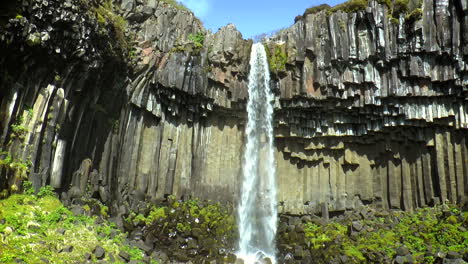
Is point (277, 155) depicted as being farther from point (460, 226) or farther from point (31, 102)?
point (31, 102)

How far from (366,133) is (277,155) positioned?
5.02 m

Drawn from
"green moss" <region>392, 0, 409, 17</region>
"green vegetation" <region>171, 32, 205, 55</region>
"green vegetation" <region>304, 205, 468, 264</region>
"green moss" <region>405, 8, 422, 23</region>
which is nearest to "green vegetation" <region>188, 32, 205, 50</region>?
"green vegetation" <region>171, 32, 205, 55</region>

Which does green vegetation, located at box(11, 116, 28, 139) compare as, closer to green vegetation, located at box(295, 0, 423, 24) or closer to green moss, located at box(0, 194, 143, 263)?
green moss, located at box(0, 194, 143, 263)

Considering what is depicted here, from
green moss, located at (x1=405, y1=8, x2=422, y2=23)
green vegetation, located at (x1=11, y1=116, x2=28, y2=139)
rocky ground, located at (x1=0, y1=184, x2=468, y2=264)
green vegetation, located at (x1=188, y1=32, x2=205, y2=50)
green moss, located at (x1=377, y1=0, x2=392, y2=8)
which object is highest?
green moss, located at (x1=377, y1=0, x2=392, y2=8)

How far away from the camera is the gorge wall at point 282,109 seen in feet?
56.9

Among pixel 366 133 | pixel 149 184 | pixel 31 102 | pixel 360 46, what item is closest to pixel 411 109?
pixel 366 133

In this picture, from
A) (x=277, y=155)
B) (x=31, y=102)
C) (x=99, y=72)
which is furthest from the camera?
(x=277, y=155)

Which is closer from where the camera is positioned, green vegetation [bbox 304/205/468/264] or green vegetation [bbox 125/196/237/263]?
green vegetation [bbox 304/205/468/264]

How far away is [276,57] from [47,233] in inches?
582

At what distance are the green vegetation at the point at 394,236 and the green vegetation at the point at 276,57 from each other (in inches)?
339

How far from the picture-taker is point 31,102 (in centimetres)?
1513

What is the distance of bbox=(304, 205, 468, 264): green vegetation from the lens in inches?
694

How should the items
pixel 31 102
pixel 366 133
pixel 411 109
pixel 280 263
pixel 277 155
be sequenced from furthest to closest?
1. pixel 277 155
2. pixel 366 133
3. pixel 411 109
4. pixel 280 263
5. pixel 31 102

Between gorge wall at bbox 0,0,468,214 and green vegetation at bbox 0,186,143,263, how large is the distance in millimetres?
A: 1382
